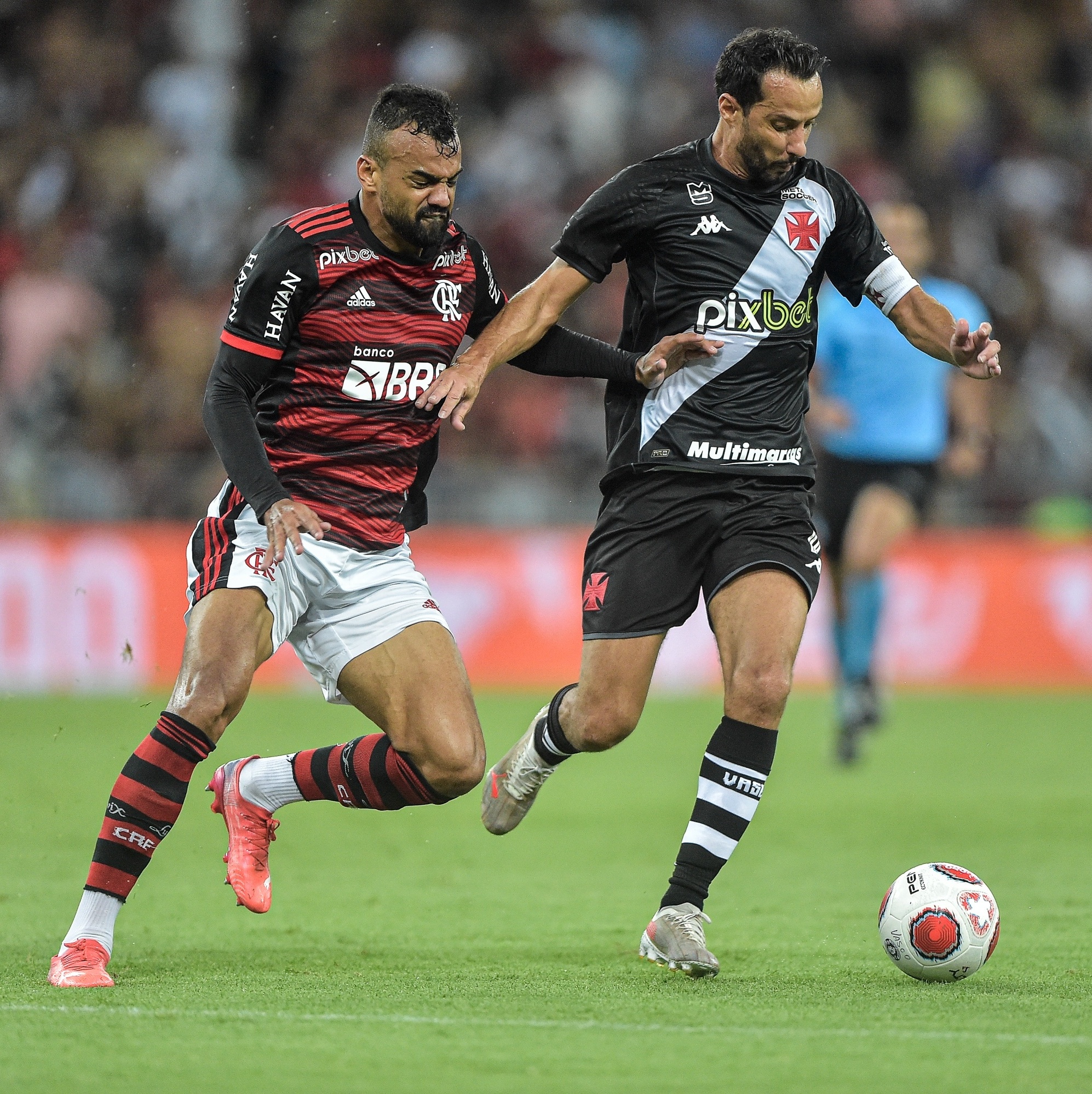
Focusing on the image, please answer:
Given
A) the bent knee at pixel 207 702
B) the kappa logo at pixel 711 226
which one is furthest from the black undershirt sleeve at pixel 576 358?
the bent knee at pixel 207 702

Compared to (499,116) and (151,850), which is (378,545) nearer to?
(151,850)

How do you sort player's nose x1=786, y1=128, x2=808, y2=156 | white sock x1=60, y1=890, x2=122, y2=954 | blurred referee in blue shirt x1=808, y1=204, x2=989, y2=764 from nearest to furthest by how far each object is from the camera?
white sock x1=60, y1=890, x2=122, y2=954 → player's nose x1=786, y1=128, x2=808, y2=156 → blurred referee in blue shirt x1=808, y1=204, x2=989, y2=764

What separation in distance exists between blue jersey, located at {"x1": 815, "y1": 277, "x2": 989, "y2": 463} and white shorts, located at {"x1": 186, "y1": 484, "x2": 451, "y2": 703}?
5056mm

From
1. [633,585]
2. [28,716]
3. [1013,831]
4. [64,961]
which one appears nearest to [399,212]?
[633,585]

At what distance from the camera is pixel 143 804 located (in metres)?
4.96

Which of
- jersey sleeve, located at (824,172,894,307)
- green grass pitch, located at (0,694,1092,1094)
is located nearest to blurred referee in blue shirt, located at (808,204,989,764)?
green grass pitch, located at (0,694,1092,1094)

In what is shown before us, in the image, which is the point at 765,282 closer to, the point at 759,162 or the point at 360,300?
the point at 759,162

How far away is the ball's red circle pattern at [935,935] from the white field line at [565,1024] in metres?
0.68

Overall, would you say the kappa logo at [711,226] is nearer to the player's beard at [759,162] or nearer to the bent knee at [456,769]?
the player's beard at [759,162]

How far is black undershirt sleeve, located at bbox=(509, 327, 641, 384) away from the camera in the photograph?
5.70 meters

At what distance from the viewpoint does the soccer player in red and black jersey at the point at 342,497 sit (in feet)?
16.6

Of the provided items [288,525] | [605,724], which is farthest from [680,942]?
[288,525]

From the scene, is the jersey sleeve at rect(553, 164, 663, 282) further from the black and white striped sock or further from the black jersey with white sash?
the black and white striped sock

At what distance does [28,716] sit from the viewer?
38.8 ft
